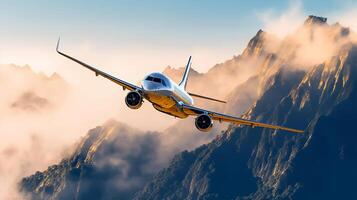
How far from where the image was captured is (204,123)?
141m

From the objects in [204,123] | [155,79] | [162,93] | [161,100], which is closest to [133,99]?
[162,93]

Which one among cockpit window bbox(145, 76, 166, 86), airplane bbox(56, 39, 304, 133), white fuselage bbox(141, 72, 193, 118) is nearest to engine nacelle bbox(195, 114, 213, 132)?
airplane bbox(56, 39, 304, 133)

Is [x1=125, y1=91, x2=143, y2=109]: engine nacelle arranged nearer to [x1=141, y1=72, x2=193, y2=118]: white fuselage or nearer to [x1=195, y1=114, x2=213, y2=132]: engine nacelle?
[x1=141, y1=72, x2=193, y2=118]: white fuselage

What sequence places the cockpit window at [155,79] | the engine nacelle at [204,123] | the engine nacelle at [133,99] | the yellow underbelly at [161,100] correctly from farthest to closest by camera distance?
the engine nacelle at [204,123], the cockpit window at [155,79], the yellow underbelly at [161,100], the engine nacelle at [133,99]

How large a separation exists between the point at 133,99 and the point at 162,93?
6.43 m

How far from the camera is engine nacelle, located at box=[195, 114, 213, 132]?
14045 cm

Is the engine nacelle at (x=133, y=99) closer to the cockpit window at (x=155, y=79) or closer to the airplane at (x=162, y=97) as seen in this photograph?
the airplane at (x=162, y=97)

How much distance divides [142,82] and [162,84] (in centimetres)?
380

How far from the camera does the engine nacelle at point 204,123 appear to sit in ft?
461

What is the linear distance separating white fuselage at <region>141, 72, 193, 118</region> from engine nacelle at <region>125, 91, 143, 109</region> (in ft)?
6.96

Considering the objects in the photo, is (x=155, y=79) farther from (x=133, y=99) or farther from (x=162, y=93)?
(x=133, y=99)

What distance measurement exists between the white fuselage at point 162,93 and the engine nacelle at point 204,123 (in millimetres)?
5661

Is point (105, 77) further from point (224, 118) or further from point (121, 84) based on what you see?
point (224, 118)

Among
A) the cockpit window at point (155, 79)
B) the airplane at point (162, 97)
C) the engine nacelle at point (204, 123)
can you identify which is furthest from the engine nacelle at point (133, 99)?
the engine nacelle at point (204, 123)
